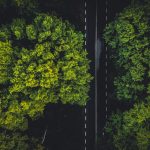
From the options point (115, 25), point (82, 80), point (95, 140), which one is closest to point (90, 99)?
point (95, 140)

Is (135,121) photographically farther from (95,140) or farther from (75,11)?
(75,11)

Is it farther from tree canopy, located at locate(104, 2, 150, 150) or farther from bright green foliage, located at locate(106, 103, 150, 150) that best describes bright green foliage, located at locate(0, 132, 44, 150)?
tree canopy, located at locate(104, 2, 150, 150)

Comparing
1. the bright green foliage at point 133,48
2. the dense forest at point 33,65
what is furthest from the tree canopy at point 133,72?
the dense forest at point 33,65

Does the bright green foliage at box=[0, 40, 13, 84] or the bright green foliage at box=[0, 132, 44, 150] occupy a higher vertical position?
the bright green foliage at box=[0, 40, 13, 84]

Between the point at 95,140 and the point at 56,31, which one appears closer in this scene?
the point at 56,31

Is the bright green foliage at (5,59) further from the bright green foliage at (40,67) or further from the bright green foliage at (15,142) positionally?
the bright green foliage at (15,142)

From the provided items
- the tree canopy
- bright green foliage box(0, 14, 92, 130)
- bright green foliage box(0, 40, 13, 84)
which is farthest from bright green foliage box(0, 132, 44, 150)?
the tree canopy
